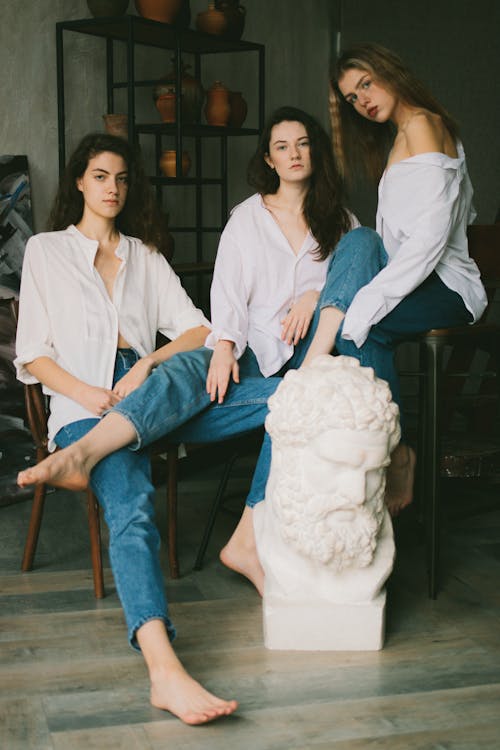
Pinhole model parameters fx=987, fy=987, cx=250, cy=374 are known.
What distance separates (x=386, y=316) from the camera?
2.88 meters

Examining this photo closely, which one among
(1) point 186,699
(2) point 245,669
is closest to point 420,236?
(2) point 245,669

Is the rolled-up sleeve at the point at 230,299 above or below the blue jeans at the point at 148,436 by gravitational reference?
above

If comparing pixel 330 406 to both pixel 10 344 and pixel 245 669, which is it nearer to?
pixel 245 669

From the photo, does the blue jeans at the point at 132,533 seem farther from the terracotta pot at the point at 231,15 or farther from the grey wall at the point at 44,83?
the terracotta pot at the point at 231,15

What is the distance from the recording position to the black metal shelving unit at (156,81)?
430 centimetres

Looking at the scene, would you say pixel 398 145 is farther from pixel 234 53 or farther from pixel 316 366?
pixel 234 53

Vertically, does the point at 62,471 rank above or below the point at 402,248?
below

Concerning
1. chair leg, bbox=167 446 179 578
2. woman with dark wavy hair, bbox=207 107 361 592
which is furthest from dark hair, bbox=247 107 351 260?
chair leg, bbox=167 446 179 578

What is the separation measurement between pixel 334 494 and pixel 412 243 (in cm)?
84

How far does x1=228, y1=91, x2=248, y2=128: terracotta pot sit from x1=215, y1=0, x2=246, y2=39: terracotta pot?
290 mm

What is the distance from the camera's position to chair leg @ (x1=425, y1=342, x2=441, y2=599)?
9.62 feet

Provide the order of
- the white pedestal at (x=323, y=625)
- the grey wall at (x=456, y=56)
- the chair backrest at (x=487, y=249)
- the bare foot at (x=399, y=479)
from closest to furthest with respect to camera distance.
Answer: the white pedestal at (x=323, y=625)
the bare foot at (x=399, y=479)
the chair backrest at (x=487, y=249)
the grey wall at (x=456, y=56)

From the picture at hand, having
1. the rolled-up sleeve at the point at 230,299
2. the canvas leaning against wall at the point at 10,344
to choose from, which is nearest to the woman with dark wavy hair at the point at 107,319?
the rolled-up sleeve at the point at 230,299

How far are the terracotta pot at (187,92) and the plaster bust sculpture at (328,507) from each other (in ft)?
8.54
